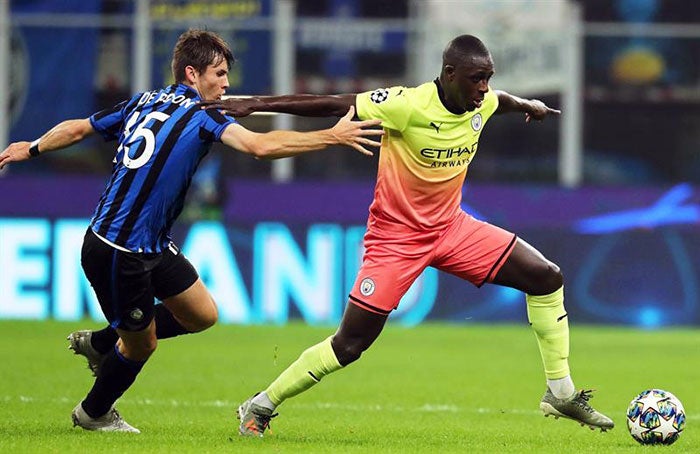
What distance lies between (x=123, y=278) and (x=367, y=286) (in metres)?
1.34

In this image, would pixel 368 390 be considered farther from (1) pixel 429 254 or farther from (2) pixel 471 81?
(2) pixel 471 81

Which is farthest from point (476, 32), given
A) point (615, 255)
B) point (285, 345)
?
point (285, 345)

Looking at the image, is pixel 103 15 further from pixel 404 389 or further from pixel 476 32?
pixel 404 389

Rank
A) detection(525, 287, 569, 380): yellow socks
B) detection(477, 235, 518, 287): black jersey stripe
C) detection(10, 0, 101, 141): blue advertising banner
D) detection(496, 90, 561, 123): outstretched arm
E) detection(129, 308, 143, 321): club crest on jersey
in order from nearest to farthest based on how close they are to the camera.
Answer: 1. detection(129, 308, 143, 321): club crest on jersey
2. detection(477, 235, 518, 287): black jersey stripe
3. detection(525, 287, 569, 380): yellow socks
4. detection(496, 90, 561, 123): outstretched arm
5. detection(10, 0, 101, 141): blue advertising banner

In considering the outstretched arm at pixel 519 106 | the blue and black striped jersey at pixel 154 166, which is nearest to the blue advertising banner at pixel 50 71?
the outstretched arm at pixel 519 106

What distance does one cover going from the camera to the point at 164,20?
2094cm

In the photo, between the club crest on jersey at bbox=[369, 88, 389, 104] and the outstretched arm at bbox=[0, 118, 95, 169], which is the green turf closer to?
A: the outstretched arm at bbox=[0, 118, 95, 169]

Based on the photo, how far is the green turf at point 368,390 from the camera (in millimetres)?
8414

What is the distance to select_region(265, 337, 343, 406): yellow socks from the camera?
8422 millimetres

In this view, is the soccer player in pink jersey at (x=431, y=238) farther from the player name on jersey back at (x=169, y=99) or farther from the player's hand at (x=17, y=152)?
the player's hand at (x=17, y=152)

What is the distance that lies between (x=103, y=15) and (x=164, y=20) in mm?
886

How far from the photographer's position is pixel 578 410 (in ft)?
28.4

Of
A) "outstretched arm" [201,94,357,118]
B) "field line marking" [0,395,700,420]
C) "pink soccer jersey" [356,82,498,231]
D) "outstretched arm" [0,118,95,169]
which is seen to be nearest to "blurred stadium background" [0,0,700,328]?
"field line marking" [0,395,700,420]

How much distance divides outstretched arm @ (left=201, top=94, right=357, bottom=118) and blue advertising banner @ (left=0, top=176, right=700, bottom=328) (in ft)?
33.0
